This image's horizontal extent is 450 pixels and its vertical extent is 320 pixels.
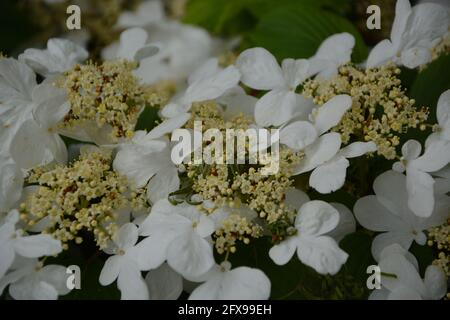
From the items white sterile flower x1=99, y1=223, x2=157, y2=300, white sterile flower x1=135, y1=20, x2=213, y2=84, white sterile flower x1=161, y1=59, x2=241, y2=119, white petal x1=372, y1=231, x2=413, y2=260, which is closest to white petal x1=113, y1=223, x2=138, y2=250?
white sterile flower x1=99, y1=223, x2=157, y2=300

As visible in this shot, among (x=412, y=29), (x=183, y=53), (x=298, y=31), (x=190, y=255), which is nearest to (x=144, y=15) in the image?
(x=183, y=53)

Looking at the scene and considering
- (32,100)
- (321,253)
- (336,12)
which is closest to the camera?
(321,253)

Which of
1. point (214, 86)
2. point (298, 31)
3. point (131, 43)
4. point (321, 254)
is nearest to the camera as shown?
point (321, 254)

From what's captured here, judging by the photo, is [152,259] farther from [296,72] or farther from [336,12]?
[336,12]

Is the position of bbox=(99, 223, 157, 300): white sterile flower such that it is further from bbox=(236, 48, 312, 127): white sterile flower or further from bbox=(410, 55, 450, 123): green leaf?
bbox=(410, 55, 450, 123): green leaf

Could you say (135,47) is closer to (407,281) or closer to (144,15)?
(407,281)

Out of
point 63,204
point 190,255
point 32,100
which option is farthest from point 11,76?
point 190,255
